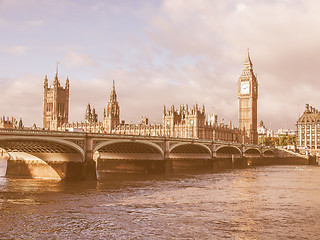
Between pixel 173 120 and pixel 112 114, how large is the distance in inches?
974

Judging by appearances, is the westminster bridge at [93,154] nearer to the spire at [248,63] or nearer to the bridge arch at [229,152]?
the bridge arch at [229,152]

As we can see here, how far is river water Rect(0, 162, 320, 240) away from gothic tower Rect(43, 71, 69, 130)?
4956 inches

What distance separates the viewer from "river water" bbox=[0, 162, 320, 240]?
20.8m

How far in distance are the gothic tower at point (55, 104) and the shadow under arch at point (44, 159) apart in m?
112

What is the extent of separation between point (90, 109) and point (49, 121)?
18877mm

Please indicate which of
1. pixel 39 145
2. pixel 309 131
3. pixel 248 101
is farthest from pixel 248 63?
pixel 39 145

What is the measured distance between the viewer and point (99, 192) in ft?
119

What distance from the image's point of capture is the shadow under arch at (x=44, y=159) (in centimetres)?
4453

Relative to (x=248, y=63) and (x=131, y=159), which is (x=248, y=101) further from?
(x=131, y=159)

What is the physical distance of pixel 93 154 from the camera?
48.9m

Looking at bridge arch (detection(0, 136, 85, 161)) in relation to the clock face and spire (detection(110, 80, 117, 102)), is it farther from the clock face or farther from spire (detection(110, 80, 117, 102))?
the clock face

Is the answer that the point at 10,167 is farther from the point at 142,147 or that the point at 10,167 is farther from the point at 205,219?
the point at 205,219

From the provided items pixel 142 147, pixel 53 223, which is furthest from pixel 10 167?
pixel 53 223

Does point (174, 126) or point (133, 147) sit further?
point (174, 126)
